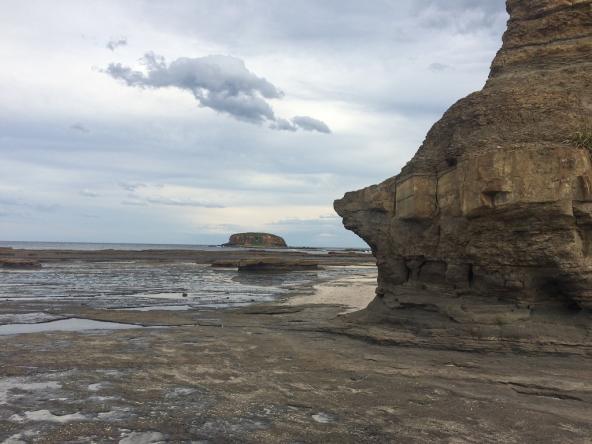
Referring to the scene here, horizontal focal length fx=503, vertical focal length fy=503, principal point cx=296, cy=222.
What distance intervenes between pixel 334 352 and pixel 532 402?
567cm

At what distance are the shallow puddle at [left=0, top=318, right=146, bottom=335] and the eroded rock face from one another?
10344 mm

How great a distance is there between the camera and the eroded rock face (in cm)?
1284

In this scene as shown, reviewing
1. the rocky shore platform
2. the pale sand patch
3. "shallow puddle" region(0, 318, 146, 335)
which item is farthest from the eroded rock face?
"shallow puddle" region(0, 318, 146, 335)

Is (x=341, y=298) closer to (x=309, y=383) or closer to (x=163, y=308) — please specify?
(x=163, y=308)

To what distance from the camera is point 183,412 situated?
881 cm

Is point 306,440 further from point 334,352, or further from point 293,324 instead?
point 293,324

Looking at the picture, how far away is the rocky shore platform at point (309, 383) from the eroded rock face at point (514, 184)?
1.26 metres

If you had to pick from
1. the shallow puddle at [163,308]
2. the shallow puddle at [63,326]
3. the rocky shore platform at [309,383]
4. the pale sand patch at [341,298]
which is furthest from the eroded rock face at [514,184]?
the shallow puddle at [163,308]

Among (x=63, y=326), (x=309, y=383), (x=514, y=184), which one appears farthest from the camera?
(x=63, y=326)

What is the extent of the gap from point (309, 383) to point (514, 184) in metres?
7.39

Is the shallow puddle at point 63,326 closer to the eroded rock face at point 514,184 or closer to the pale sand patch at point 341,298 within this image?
the pale sand patch at point 341,298

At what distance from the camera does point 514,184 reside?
43.0ft

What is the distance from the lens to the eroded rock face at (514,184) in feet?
42.1

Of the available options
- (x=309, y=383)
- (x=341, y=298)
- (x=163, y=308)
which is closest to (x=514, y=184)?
(x=309, y=383)
